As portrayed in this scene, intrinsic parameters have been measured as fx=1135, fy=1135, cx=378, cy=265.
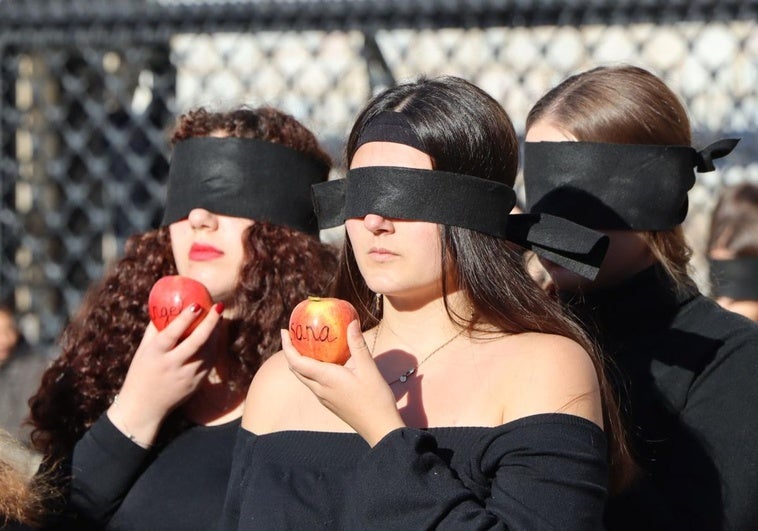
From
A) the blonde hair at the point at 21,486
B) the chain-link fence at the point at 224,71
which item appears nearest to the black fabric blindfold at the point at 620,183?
the blonde hair at the point at 21,486

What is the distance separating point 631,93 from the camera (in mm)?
2088

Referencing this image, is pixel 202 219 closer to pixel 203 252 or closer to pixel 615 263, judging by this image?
pixel 203 252

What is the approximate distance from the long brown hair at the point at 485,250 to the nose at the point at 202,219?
26.4 inches

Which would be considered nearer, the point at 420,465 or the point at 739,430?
the point at 420,465

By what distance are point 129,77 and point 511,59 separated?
51.1 inches

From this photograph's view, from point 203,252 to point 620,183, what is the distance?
823 millimetres

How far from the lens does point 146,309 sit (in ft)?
7.96

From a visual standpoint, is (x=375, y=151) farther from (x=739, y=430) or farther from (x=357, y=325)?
(x=739, y=430)

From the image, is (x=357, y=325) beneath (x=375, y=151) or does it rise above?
beneath

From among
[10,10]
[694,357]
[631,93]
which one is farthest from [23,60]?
[694,357]

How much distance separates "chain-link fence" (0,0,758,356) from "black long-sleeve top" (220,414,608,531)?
6.39 ft

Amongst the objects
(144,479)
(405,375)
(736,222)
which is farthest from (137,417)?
(736,222)

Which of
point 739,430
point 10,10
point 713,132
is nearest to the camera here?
point 739,430

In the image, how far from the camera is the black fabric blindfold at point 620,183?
208cm
